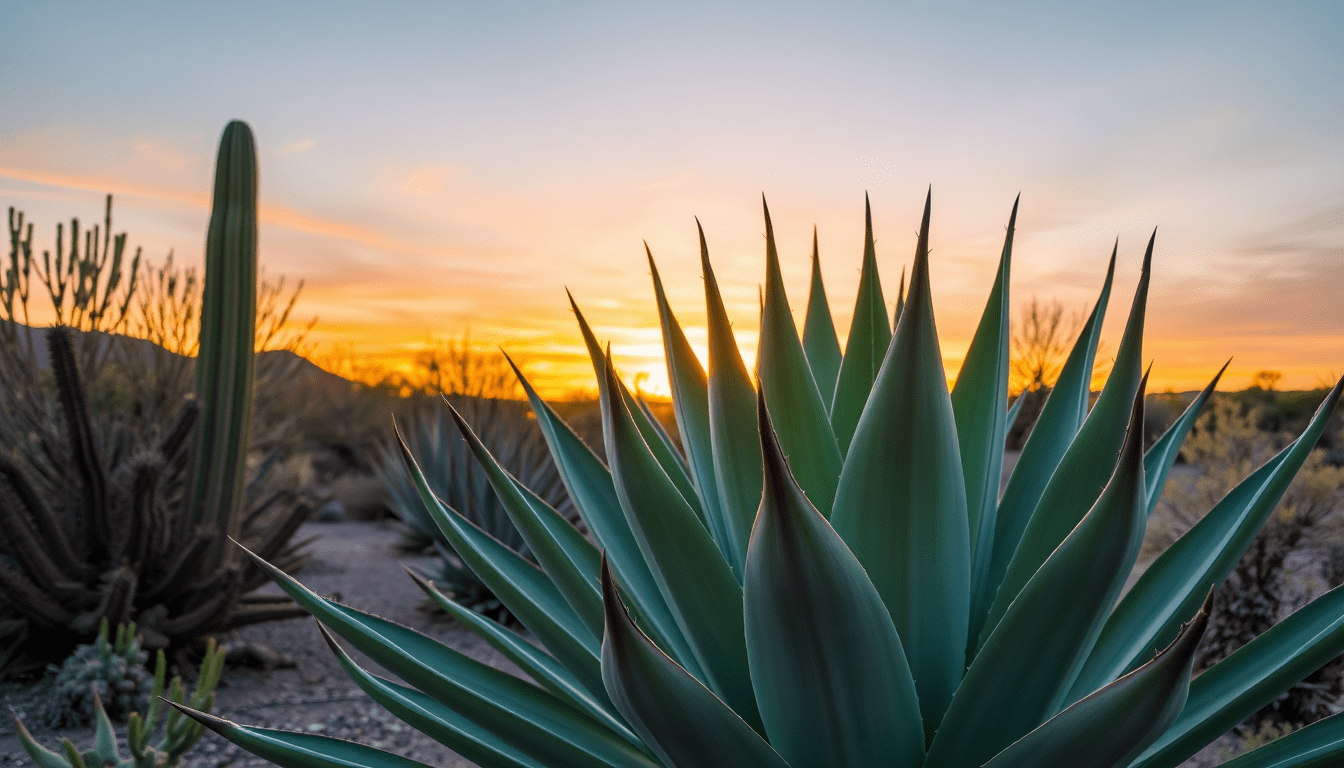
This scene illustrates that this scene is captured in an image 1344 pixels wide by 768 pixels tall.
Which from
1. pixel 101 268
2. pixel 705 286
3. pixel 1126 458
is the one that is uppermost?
pixel 101 268

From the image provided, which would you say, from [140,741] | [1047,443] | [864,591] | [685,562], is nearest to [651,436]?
[685,562]

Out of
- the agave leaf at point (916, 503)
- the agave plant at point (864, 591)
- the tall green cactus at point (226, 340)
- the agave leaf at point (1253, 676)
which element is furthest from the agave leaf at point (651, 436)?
the tall green cactus at point (226, 340)

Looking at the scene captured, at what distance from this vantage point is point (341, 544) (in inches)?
459

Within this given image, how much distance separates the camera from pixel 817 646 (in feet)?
2.99

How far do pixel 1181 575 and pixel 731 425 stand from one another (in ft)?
2.26

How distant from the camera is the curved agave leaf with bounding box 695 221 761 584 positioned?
4.00 ft

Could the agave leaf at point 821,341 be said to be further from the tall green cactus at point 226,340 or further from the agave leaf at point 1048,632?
the tall green cactus at point 226,340

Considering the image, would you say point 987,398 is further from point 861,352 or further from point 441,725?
point 441,725

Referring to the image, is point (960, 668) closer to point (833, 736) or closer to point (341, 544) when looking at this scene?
point (833, 736)

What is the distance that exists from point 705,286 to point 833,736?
1.99ft

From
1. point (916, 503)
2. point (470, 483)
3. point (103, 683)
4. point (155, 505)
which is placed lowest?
point (103, 683)

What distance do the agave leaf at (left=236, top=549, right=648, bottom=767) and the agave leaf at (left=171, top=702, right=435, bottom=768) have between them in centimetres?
16

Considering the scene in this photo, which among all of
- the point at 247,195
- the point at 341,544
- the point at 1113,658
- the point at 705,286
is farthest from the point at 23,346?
the point at 1113,658

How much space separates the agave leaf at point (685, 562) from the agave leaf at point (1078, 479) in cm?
35
